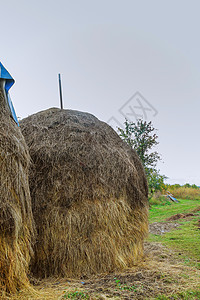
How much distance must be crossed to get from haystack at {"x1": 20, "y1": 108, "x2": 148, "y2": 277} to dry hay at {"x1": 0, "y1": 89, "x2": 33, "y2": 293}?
66 cm

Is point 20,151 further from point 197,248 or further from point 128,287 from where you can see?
point 197,248

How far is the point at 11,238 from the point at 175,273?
9.95 feet

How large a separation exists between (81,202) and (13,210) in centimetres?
139

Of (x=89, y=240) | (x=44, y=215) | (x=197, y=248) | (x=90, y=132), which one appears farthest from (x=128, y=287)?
(x=197, y=248)

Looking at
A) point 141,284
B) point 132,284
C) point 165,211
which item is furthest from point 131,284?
point 165,211

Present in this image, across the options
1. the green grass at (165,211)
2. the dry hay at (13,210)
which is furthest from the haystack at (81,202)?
the green grass at (165,211)

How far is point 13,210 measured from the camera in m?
3.03

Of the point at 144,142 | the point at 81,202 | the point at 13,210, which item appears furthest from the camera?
the point at 144,142

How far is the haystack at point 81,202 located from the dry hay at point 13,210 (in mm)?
659

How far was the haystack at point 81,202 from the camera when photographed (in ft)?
13.0

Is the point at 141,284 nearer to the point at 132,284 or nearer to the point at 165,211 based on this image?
the point at 132,284

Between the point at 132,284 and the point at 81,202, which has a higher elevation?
the point at 81,202

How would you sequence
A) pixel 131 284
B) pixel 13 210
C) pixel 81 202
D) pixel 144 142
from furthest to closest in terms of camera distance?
pixel 144 142 < pixel 81 202 < pixel 131 284 < pixel 13 210

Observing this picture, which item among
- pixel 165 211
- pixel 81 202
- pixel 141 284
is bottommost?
pixel 165 211
